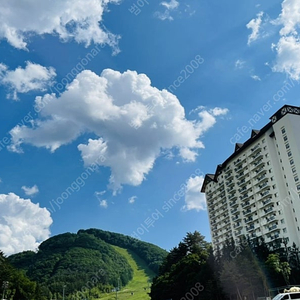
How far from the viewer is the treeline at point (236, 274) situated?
170ft

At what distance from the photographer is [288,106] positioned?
73.5m

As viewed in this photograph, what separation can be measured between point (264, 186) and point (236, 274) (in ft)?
99.3

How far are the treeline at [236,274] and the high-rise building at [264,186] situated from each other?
3.87 m

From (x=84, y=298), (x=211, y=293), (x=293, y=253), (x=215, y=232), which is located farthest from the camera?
(x=84, y=298)

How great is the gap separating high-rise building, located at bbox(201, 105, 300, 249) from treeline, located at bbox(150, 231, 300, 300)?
12.7 feet

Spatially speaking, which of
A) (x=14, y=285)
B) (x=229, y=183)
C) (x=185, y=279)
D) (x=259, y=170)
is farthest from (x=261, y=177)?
(x=14, y=285)

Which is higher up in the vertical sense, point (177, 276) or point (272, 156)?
point (272, 156)

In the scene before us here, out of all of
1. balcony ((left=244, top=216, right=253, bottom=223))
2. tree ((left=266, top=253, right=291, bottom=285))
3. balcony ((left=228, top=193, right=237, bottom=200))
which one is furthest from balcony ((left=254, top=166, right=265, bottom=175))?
tree ((left=266, top=253, right=291, bottom=285))

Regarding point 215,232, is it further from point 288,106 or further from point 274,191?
point 288,106

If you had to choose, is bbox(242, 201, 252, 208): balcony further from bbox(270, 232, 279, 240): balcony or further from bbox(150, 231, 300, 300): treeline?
bbox(270, 232, 279, 240): balcony

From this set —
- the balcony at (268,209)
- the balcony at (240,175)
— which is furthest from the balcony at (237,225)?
the balcony at (240,175)

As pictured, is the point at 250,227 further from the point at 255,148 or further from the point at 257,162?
the point at 255,148

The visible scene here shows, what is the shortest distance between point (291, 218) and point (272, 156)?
14.0 meters

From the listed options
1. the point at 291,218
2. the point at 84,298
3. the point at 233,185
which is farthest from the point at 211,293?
the point at 84,298
